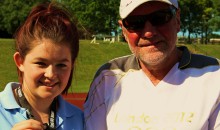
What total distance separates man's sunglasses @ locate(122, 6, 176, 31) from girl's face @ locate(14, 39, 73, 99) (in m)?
0.58

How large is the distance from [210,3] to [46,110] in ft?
172

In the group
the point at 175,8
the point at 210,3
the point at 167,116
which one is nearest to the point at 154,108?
the point at 167,116

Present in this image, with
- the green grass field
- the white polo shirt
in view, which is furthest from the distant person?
the green grass field

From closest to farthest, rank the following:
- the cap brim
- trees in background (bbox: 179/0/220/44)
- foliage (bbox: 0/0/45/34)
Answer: the cap brim → trees in background (bbox: 179/0/220/44) → foliage (bbox: 0/0/45/34)

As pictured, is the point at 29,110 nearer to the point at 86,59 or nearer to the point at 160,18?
the point at 160,18

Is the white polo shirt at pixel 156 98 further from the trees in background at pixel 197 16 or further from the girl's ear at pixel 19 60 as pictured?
the trees in background at pixel 197 16

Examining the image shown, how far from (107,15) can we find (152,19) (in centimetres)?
4333

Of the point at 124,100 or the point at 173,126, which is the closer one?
the point at 173,126

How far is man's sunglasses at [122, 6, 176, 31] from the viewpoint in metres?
2.99

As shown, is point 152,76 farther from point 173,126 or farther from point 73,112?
point 73,112

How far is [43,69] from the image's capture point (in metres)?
2.64

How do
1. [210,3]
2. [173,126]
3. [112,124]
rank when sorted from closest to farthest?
[173,126], [112,124], [210,3]

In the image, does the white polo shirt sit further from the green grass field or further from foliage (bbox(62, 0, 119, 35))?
foliage (bbox(62, 0, 119, 35))

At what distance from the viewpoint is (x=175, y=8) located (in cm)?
308
